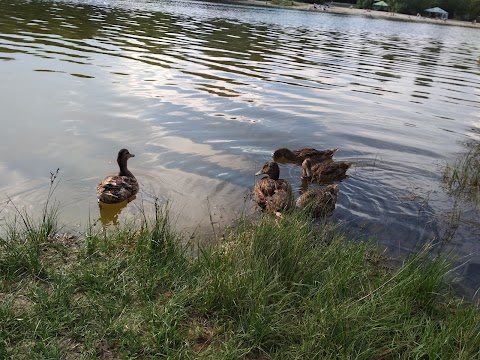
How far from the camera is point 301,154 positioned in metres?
9.84

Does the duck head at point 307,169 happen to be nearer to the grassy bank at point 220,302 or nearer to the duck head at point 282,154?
the duck head at point 282,154

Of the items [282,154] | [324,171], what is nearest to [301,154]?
[282,154]

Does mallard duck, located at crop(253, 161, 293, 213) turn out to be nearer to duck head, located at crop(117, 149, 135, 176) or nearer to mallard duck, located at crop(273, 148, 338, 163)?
mallard duck, located at crop(273, 148, 338, 163)

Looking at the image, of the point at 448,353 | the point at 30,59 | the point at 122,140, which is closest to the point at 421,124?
the point at 122,140

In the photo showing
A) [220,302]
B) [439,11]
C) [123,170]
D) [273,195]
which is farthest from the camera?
[439,11]

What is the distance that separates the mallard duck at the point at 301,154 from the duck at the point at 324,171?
0.55 m

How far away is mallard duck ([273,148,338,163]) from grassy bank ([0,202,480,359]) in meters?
4.64

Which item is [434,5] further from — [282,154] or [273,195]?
[273,195]

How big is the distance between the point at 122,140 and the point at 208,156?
189 cm

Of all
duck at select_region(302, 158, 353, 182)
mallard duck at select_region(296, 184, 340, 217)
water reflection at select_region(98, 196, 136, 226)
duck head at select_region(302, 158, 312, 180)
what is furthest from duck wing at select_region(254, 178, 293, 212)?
water reflection at select_region(98, 196, 136, 226)

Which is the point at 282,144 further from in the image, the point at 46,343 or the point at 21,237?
the point at 46,343

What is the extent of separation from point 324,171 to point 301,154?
51.1 inches

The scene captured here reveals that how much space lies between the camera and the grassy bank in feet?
12.1

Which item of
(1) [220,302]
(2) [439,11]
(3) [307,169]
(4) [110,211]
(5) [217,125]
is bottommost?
(4) [110,211]
